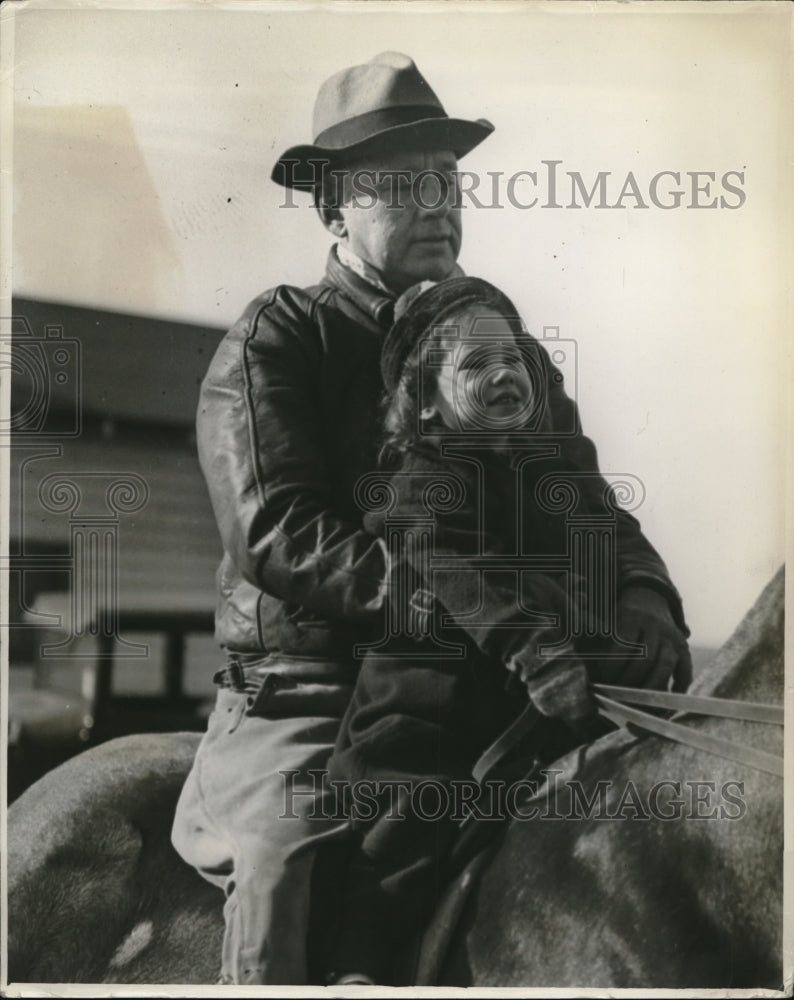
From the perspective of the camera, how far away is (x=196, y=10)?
9.57 ft

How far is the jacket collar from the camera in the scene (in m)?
2.80

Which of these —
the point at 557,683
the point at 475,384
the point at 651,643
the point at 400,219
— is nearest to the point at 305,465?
the point at 475,384

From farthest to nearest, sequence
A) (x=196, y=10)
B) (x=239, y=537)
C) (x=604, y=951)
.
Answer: (x=196, y=10)
(x=239, y=537)
(x=604, y=951)

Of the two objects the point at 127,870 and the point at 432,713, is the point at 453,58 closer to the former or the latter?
the point at 432,713

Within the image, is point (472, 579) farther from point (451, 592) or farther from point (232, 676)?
point (232, 676)

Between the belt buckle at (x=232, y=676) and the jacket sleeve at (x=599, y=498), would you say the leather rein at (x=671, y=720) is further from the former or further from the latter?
the belt buckle at (x=232, y=676)

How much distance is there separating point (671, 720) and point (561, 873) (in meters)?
0.35

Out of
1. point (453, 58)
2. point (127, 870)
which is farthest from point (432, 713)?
point (453, 58)

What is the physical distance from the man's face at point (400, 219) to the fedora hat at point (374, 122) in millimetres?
38

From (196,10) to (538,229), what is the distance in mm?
856

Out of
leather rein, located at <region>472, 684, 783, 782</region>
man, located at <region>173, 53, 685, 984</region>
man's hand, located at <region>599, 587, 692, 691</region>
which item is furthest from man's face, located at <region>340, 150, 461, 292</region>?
leather rein, located at <region>472, 684, 783, 782</region>

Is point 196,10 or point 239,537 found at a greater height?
point 196,10

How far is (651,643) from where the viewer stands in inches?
107

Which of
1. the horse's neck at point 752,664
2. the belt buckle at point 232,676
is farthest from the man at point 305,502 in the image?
the horse's neck at point 752,664
